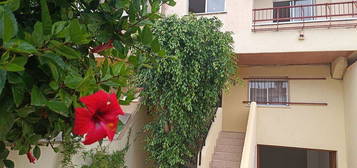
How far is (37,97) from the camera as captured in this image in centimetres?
98

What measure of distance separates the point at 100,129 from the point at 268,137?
8.33m

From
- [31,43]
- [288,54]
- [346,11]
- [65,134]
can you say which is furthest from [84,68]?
[346,11]

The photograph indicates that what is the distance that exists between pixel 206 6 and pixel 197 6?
0.38 metres

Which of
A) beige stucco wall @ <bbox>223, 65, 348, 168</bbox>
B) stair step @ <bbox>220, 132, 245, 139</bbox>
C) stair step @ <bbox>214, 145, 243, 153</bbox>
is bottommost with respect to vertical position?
stair step @ <bbox>214, 145, 243, 153</bbox>

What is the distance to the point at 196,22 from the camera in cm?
602

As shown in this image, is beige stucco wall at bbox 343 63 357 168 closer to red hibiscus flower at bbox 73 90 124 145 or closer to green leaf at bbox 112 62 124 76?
green leaf at bbox 112 62 124 76

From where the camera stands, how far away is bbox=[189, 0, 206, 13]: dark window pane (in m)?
8.72

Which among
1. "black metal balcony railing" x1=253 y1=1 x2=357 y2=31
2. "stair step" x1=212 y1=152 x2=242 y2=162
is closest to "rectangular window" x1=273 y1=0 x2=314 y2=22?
"black metal balcony railing" x1=253 y1=1 x2=357 y2=31

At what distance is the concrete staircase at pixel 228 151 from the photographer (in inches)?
271

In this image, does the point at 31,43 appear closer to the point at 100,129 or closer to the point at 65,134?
the point at 100,129

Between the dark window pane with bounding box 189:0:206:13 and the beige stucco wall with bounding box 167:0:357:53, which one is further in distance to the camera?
the dark window pane with bounding box 189:0:206:13

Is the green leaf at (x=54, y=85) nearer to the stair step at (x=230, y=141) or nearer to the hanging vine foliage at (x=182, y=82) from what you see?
the hanging vine foliage at (x=182, y=82)

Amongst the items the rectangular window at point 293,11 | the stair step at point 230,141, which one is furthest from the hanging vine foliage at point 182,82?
the rectangular window at point 293,11

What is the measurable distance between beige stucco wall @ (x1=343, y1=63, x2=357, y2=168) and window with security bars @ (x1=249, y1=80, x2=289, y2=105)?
1.72 metres
